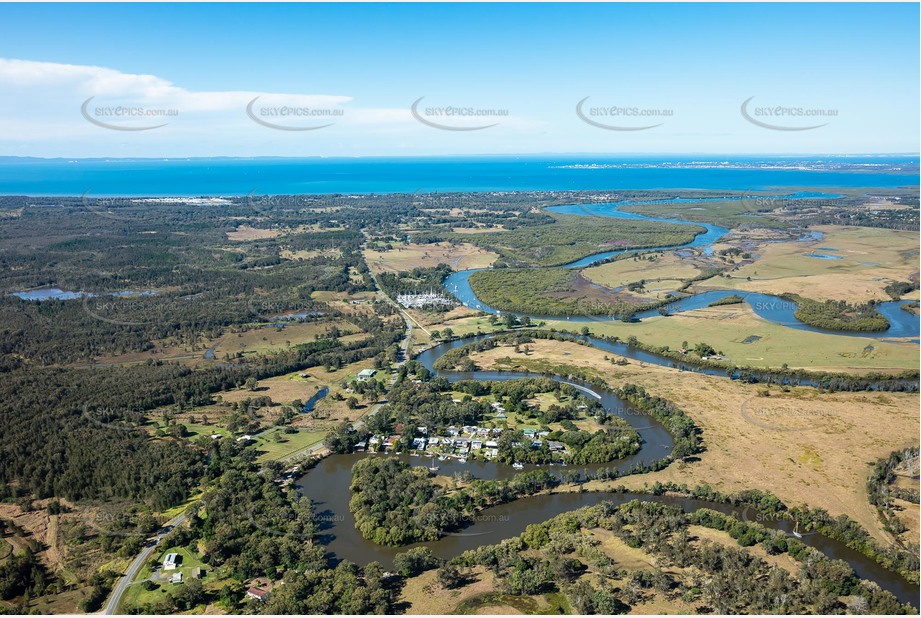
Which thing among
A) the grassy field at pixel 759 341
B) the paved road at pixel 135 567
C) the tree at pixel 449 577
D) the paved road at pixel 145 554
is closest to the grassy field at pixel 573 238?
the grassy field at pixel 759 341

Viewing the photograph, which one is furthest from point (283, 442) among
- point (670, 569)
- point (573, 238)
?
point (573, 238)

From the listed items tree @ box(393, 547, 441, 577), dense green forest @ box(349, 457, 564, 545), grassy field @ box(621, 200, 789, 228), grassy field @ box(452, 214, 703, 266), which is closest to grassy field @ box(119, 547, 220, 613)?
dense green forest @ box(349, 457, 564, 545)

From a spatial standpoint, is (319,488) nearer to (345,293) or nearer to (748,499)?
(748,499)

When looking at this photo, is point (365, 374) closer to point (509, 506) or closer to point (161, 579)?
point (509, 506)

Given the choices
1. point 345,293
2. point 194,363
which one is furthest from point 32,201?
point 194,363

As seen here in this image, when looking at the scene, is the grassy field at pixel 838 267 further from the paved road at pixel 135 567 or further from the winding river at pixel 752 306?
the paved road at pixel 135 567

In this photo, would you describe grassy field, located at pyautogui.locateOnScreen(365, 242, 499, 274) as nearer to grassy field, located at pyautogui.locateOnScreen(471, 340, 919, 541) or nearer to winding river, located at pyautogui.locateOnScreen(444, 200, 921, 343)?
winding river, located at pyautogui.locateOnScreen(444, 200, 921, 343)
